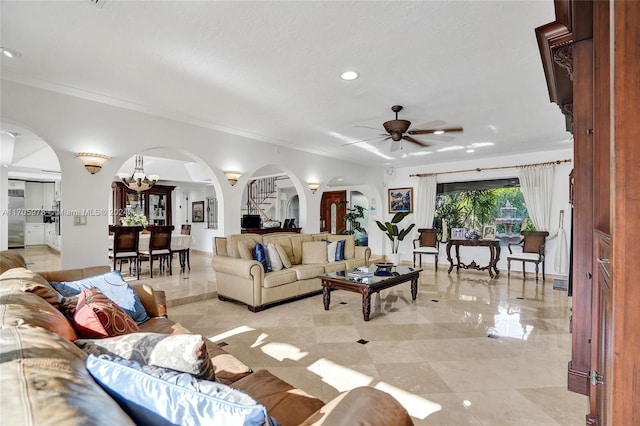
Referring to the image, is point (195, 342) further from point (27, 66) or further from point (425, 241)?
point (425, 241)

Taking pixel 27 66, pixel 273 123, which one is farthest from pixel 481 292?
pixel 27 66

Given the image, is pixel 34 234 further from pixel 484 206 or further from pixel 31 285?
pixel 484 206

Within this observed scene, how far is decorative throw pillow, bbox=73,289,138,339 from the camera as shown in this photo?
1.60 metres

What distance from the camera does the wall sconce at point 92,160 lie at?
3632mm

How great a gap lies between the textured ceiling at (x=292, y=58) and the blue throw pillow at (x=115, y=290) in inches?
74.2

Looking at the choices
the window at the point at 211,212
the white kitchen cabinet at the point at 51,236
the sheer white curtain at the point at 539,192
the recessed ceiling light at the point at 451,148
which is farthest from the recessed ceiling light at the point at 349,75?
the white kitchen cabinet at the point at 51,236

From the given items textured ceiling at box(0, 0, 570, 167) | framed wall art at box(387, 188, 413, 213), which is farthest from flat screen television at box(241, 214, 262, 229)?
framed wall art at box(387, 188, 413, 213)

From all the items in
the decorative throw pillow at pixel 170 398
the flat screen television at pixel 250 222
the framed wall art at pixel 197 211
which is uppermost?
the framed wall art at pixel 197 211

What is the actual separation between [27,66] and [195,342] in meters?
3.56

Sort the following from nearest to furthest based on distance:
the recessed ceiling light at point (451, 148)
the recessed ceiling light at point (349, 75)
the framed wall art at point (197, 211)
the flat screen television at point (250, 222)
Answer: the recessed ceiling light at point (349, 75)
the recessed ceiling light at point (451, 148)
the flat screen television at point (250, 222)
the framed wall art at point (197, 211)

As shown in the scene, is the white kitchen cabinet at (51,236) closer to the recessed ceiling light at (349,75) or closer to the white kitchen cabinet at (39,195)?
the white kitchen cabinet at (39,195)

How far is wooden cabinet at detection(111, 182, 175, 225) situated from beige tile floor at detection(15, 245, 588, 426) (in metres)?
5.77

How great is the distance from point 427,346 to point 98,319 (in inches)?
103

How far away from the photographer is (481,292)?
202 inches
